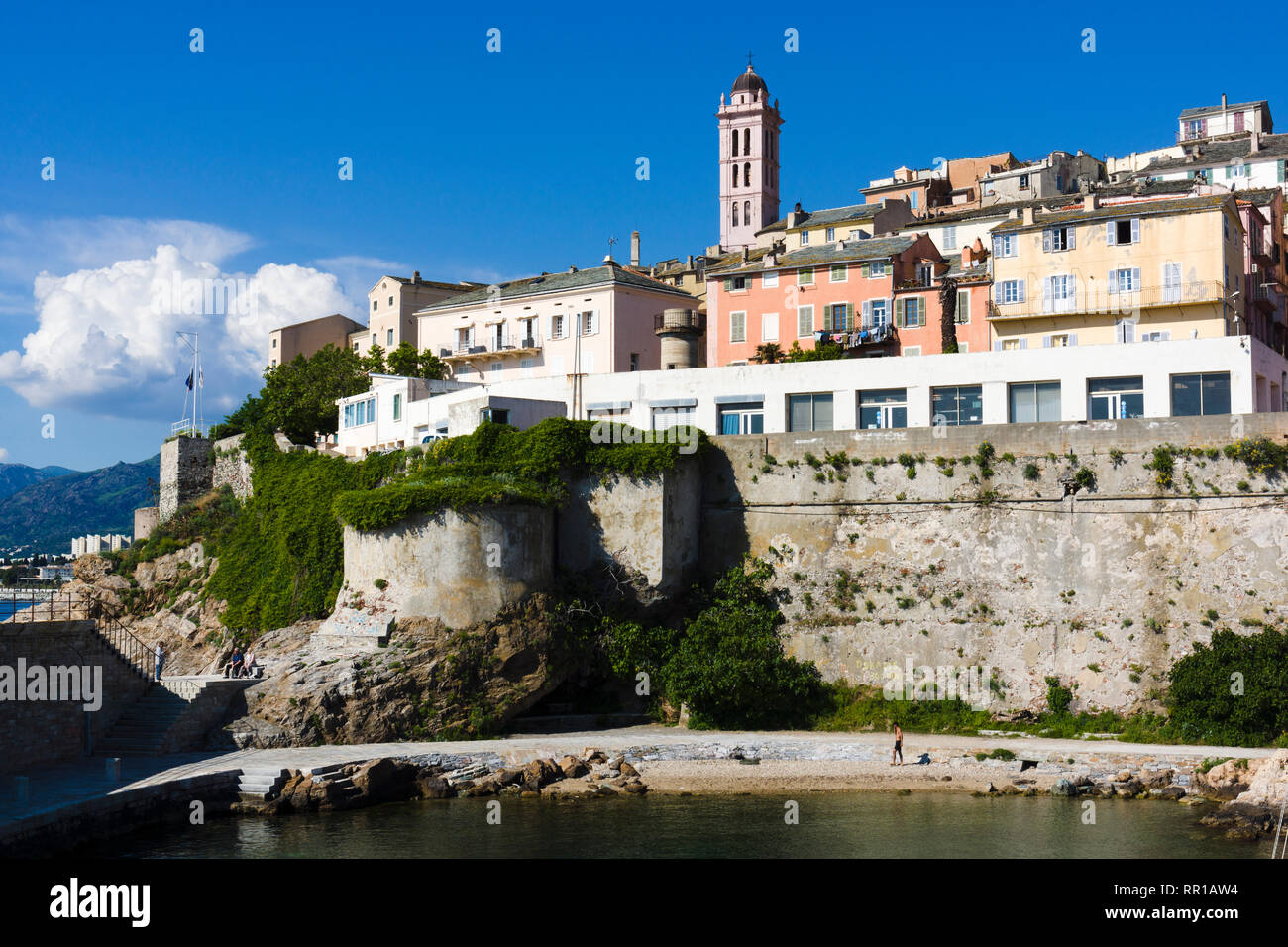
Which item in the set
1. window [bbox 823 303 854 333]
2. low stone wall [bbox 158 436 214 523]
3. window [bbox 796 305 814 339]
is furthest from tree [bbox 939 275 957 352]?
low stone wall [bbox 158 436 214 523]

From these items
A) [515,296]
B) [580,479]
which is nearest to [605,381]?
[580,479]

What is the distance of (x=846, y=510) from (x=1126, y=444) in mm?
7853

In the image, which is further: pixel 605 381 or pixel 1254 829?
pixel 605 381

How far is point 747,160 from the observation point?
92125mm

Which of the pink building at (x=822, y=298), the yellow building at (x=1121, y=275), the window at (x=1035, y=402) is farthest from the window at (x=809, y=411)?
the yellow building at (x=1121, y=275)

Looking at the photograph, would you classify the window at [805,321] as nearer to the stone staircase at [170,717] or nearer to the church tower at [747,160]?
the stone staircase at [170,717]

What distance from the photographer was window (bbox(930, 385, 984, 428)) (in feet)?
125

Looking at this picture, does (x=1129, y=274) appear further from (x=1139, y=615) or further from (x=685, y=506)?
(x=685, y=506)

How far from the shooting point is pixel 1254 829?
81.5 ft
